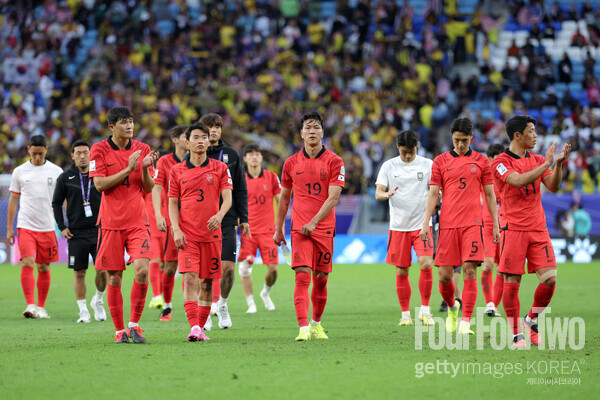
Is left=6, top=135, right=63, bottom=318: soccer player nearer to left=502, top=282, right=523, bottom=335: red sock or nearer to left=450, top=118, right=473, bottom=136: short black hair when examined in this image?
left=450, top=118, right=473, bottom=136: short black hair

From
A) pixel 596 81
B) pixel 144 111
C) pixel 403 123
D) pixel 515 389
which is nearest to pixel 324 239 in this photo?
pixel 515 389

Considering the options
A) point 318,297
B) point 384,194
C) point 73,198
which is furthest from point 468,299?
point 73,198

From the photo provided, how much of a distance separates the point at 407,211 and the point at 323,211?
94.6 inches

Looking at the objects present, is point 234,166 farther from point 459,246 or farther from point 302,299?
point 459,246

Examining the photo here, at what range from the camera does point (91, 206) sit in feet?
39.7

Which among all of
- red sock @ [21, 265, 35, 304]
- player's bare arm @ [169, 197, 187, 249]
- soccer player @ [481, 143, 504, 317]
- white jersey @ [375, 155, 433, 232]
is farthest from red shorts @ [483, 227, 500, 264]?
red sock @ [21, 265, 35, 304]

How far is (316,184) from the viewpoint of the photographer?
9.52 m

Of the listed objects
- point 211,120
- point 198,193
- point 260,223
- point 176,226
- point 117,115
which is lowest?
point 176,226

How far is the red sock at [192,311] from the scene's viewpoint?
9.21m

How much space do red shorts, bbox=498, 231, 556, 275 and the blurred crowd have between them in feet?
55.9

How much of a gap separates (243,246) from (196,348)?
16.9 ft

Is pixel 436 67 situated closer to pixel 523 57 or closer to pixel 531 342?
pixel 523 57

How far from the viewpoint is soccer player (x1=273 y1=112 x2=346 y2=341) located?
934 cm

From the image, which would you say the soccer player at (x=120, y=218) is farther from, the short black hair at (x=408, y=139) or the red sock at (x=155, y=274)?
the red sock at (x=155, y=274)
